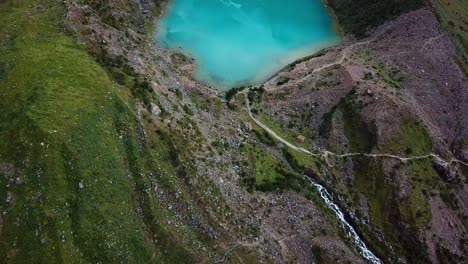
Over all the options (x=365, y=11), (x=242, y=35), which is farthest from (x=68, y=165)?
(x=365, y=11)

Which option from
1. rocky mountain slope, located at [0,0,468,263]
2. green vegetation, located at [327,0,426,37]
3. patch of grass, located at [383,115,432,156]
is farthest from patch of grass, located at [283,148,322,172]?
green vegetation, located at [327,0,426,37]

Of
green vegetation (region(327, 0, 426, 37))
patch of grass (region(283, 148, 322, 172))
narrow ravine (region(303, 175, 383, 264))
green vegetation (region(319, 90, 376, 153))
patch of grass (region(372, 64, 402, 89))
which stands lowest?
narrow ravine (region(303, 175, 383, 264))

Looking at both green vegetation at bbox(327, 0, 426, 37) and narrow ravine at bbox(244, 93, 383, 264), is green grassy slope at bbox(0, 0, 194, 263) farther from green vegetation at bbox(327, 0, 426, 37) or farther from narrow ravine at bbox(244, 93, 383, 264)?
green vegetation at bbox(327, 0, 426, 37)

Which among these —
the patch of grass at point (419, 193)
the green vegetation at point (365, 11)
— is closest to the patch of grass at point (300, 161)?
the patch of grass at point (419, 193)

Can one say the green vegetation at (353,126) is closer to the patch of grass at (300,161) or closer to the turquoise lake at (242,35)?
the patch of grass at (300,161)

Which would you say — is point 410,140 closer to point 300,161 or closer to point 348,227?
point 300,161
